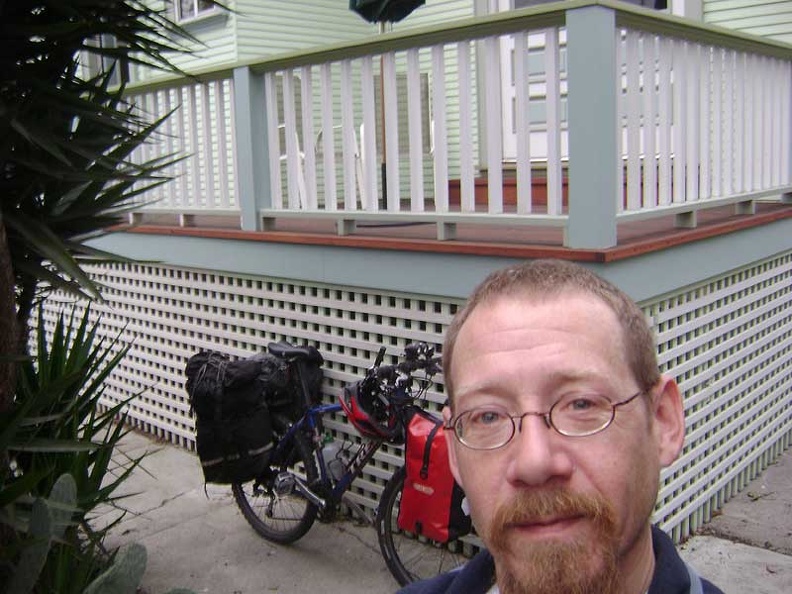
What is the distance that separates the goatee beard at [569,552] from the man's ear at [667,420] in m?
0.25

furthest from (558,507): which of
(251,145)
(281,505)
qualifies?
(251,145)

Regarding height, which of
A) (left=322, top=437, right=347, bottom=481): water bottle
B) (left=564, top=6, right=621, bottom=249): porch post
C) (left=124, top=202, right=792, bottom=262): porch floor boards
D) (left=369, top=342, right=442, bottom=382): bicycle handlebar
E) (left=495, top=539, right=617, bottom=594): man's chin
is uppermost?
(left=564, top=6, right=621, bottom=249): porch post

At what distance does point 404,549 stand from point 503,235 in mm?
1770

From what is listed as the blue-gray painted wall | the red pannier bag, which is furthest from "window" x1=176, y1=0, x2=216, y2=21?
the red pannier bag

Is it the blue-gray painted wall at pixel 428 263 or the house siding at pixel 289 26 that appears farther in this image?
the house siding at pixel 289 26

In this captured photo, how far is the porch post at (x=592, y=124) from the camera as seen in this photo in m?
3.86

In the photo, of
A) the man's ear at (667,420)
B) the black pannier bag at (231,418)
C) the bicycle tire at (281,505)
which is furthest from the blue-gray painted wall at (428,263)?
the man's ear at (667,420)

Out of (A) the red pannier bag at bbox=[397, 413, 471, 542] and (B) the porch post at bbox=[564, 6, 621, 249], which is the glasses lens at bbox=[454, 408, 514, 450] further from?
(B) the porch post at bbox=[564, 6, 621, 249]

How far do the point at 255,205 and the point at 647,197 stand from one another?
2520mm

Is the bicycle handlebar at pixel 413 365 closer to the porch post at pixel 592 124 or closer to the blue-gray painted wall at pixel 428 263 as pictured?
the blue-gray painted wall at pixel 428 263

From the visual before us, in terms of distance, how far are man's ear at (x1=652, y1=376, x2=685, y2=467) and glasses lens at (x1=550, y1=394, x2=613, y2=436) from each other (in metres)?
0.16

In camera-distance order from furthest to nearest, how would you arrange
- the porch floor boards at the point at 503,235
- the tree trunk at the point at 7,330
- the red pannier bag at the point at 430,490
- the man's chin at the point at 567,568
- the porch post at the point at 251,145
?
the porch post at the point at 251,145, the porch floor boards at the point at 503,235, the red pannier bag at the point at 430,490, the tree trunk at the point at 7,330, the man's chin at the point at 567,568

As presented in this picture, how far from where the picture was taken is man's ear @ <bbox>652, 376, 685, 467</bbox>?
4.98 ft

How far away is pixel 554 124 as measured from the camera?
4.06 metres
